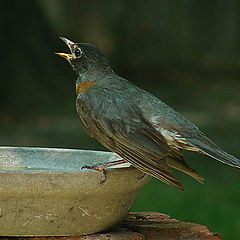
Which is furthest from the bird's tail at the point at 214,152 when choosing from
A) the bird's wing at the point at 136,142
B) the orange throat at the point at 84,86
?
the orange throat at the point at 84,86

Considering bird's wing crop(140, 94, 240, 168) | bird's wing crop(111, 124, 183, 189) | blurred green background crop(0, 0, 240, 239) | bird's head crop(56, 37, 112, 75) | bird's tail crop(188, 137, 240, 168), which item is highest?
bird's head crop(56, 37, 112, 75)

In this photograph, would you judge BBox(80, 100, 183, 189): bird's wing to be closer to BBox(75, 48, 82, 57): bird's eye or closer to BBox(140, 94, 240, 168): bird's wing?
BBox(140, 94, 240, 168): bird's wing

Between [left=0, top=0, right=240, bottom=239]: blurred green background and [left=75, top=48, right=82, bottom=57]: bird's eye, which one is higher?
[left=75, top=48, right=82, bottom=57]: bird's eye

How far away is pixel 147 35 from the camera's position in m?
14.2

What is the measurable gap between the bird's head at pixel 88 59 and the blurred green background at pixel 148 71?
113 inches

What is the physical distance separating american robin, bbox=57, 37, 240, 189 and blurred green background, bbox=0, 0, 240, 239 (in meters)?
3.03

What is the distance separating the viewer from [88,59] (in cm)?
391

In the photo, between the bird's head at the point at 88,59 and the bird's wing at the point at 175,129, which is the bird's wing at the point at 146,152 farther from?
the bird's head at the point at 88,59

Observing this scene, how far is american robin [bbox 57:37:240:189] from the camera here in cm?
315

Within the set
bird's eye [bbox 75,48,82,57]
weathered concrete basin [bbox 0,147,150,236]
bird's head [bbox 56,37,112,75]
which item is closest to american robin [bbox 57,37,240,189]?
weathered concrete basin [bbox 0,147,150,236]

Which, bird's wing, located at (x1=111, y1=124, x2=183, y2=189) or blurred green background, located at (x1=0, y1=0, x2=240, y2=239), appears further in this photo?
blurred green background, located at (x1=0, y1=0, x2=240, y2=239)

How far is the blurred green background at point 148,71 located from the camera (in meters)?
7.71

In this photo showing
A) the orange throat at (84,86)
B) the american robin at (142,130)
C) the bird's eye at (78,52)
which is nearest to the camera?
the american robin at (142,130)

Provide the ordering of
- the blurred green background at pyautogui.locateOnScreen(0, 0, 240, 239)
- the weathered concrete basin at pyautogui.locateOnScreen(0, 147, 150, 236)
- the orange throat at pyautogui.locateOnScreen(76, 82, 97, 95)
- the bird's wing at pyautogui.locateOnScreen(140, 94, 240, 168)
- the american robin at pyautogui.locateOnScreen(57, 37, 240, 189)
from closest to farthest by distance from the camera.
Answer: the weathered concrete basin at pyautogui.locateOnScreen(0, 147, 150, 236), the american robin at pyautogui.locateOnScreen(57, 37, 240, 189), the bird's wing at pyautogui.locateOnScreen(140, 94, 240, 168), the orange throat at pyautogui.locateOnScreen(76, 82, 97, 95), the blurred green background at pyautogui.locateOnScreen(0, 0, 240, 239)
